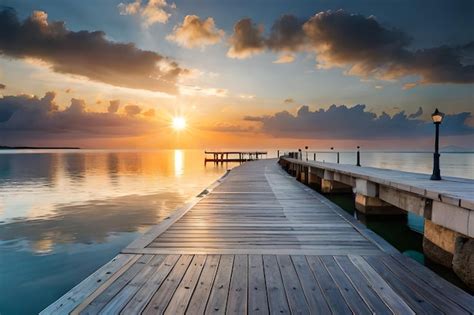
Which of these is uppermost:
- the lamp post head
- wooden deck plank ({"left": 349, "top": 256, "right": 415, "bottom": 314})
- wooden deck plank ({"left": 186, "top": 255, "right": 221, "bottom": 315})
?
the lamp post head

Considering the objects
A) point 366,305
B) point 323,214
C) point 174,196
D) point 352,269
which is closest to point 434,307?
point 366,305

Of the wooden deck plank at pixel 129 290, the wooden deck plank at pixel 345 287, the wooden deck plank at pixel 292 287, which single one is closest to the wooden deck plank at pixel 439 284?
the wooden deck plank at pixel 345 287

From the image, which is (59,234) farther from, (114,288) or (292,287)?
(292,287)

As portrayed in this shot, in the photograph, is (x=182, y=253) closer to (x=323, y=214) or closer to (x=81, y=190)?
(x=323, y=214)

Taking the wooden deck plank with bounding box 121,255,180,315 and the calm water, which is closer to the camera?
the wooden deck plank with bounding box 121,255,180,315

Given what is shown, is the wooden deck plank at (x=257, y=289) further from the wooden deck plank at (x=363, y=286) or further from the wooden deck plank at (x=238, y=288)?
the wooden deck plank at (x=363, y=286)

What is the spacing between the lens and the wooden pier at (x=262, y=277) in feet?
9.49

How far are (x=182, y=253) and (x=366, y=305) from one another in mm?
2645

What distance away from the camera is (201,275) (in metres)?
3.61

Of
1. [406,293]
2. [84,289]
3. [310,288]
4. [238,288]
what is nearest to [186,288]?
[238,288]

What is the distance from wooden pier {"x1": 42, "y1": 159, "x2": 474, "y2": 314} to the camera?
9.49ft

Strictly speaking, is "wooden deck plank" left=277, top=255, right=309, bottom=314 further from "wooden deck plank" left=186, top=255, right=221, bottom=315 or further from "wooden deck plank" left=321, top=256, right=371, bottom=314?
"wooden deck plank" left=186, top=255, right=221, bottom=315

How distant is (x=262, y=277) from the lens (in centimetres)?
355

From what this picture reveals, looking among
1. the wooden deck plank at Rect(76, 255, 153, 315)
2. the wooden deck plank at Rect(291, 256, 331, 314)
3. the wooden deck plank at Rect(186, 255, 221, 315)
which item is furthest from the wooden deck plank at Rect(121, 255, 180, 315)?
the wooden deck plank at Rect(291, 256, 331, 314)
